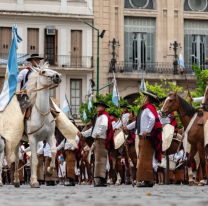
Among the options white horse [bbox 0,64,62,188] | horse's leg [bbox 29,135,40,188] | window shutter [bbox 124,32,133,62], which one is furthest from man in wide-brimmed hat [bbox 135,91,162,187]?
window shutter [bbox 124,32,133,62]

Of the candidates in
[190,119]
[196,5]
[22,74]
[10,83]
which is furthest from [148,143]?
[196,5]

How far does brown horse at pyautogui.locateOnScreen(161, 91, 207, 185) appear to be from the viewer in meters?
15.8

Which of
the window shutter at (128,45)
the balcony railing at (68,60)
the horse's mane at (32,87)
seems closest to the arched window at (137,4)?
the window shutter at (128,45)

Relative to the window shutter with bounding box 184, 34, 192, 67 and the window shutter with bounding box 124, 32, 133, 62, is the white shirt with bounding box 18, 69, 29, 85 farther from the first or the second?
the window shutter with bounding box 184, 34, 192, 67

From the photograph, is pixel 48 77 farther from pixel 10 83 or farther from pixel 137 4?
pixel 137 4

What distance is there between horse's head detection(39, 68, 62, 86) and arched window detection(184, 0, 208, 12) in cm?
3332

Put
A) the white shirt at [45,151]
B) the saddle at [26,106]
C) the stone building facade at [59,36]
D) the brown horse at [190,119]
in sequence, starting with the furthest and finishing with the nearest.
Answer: the stone building facade at [59,36]
the white shirt at [45,151]
the brown horse at [190,119]
the saddle at [26,106]

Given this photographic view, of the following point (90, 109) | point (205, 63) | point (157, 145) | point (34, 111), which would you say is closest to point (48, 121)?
point (34, 111)

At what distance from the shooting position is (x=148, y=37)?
46094mm

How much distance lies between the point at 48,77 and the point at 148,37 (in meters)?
32.3

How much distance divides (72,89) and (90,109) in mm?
8438

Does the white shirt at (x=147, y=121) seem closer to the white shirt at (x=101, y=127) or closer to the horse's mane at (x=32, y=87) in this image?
the white shirt at (x=101, y=127)

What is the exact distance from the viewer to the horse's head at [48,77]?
14.1 metres

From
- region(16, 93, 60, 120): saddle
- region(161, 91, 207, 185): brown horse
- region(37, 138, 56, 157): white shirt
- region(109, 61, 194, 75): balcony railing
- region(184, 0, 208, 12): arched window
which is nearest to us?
region(16, 93, 60, 120): saddle
